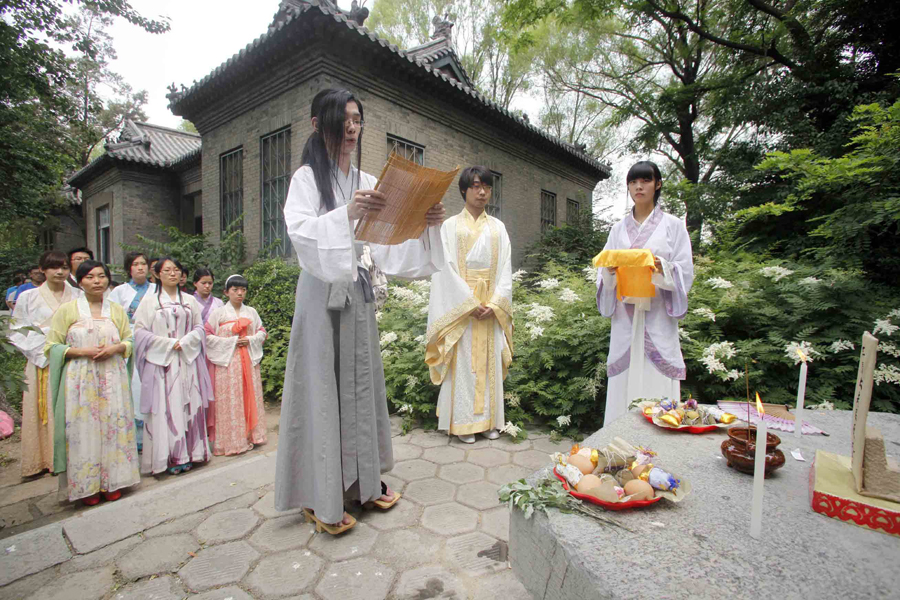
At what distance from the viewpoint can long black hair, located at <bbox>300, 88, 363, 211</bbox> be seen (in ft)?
7.16

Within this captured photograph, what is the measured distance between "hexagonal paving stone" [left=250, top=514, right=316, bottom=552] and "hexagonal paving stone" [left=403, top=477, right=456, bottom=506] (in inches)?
24.8

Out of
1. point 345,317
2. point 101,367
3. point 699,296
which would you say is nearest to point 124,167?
point 101,367

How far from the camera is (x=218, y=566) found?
2.07 meters

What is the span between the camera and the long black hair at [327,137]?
7.16ft

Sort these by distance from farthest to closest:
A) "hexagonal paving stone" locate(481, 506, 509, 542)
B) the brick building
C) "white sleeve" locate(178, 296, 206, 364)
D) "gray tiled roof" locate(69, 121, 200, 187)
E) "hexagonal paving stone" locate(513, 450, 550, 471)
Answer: "gray tiled roof" locate(69, 121, 200, 187), the brick building, "white sleeve" locate(178, 296, 206, 364), "hexagonal paving stone" locate(513, 450, 550, 471), "hexagonal paving stone" locate(481, 506, 509, 542)

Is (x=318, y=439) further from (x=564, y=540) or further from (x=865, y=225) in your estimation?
(x=865, y=225)

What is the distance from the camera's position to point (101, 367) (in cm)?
309

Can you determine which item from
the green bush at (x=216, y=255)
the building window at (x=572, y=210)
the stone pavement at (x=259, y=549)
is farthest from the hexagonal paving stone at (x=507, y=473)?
the building window at (x=572, y=210)

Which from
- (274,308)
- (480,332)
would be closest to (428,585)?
(480,332)

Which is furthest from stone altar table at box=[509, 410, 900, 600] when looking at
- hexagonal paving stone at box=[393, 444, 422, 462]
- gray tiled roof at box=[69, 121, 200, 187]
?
gray tiled roof at box=[69, 121, 200, 187]

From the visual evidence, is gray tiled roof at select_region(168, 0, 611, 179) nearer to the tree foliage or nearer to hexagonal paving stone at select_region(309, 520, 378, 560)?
the tree foliage

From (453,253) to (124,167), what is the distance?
45.3 feet

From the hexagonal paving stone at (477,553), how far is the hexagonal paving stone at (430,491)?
1.43 feet

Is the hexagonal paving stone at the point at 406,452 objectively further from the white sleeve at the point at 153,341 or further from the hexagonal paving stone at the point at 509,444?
the white sleeve at the point at 153,341
